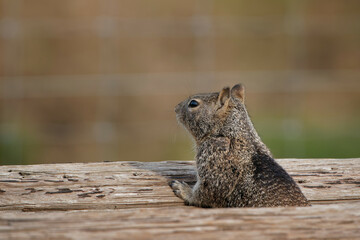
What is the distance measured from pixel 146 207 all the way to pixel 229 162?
39 cm

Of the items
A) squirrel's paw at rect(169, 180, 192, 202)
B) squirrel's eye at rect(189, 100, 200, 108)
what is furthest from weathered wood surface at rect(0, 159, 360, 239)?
squirrel's eye at rect(189, 100, 200, 108)

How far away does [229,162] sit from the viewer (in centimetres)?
250

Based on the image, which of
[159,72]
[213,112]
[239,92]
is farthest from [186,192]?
[159,72]

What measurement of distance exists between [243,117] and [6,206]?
0.99 meters

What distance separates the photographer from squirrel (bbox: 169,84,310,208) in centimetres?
228

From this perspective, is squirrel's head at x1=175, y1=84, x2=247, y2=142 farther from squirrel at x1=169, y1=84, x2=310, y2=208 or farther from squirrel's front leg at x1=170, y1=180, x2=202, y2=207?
squirrel's front leg at x1=170, y1=180, x2=202, y2=207

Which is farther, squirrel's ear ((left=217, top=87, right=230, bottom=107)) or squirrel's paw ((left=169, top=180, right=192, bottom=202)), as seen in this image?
squirrel's ear ((left=217, top=87, right=230, bottom=107))

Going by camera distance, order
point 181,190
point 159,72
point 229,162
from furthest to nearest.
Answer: point 159,72 < point 229,162 < point 181,190

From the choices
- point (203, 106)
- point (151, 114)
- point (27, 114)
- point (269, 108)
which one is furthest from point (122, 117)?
point (203, 106)

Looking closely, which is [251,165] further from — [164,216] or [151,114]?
[151,114]

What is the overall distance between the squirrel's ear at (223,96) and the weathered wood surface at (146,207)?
288mm

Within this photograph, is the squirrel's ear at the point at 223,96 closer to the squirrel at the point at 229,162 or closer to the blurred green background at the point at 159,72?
the squirrel at the point at 229,162

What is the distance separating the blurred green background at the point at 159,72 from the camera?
828 centimetres

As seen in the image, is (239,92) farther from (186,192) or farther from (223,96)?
(186,192)
